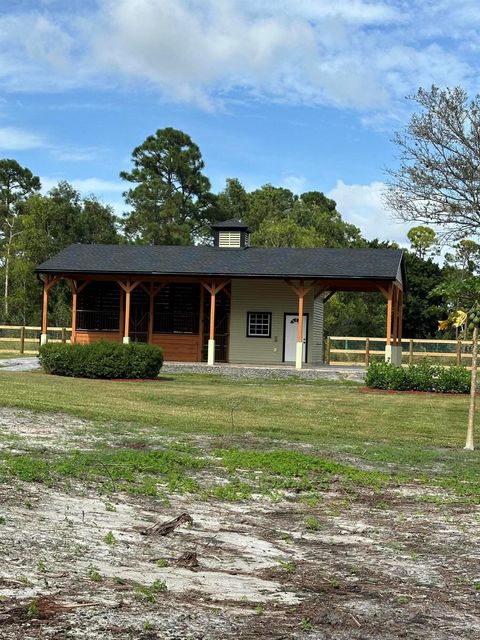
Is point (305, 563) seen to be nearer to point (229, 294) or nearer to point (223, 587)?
point (223, 587)

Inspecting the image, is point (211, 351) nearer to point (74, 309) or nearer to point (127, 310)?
point (127, 310)

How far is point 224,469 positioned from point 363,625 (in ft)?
16.0

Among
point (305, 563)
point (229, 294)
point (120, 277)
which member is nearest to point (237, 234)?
point (229, 294)

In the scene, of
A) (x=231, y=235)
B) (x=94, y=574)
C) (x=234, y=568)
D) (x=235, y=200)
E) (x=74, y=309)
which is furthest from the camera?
(x=235, y=200)

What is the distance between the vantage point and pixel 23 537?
5793mm

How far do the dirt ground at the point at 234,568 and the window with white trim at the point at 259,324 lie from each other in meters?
23.4

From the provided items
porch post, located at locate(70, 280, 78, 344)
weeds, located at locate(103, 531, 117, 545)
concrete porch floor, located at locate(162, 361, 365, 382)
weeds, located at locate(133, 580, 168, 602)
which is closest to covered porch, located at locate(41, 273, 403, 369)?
porch post, located at locate(70, 280, 78, 344)

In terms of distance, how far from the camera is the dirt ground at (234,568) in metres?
4.51

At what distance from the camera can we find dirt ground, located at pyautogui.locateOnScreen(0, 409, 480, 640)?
451 cm

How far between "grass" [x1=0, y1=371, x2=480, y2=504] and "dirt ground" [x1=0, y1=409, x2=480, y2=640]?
627 millimetres

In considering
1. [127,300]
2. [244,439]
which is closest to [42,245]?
[127,300]

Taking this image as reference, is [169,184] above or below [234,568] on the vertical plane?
above

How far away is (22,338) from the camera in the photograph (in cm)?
3547

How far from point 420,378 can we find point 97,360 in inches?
340
